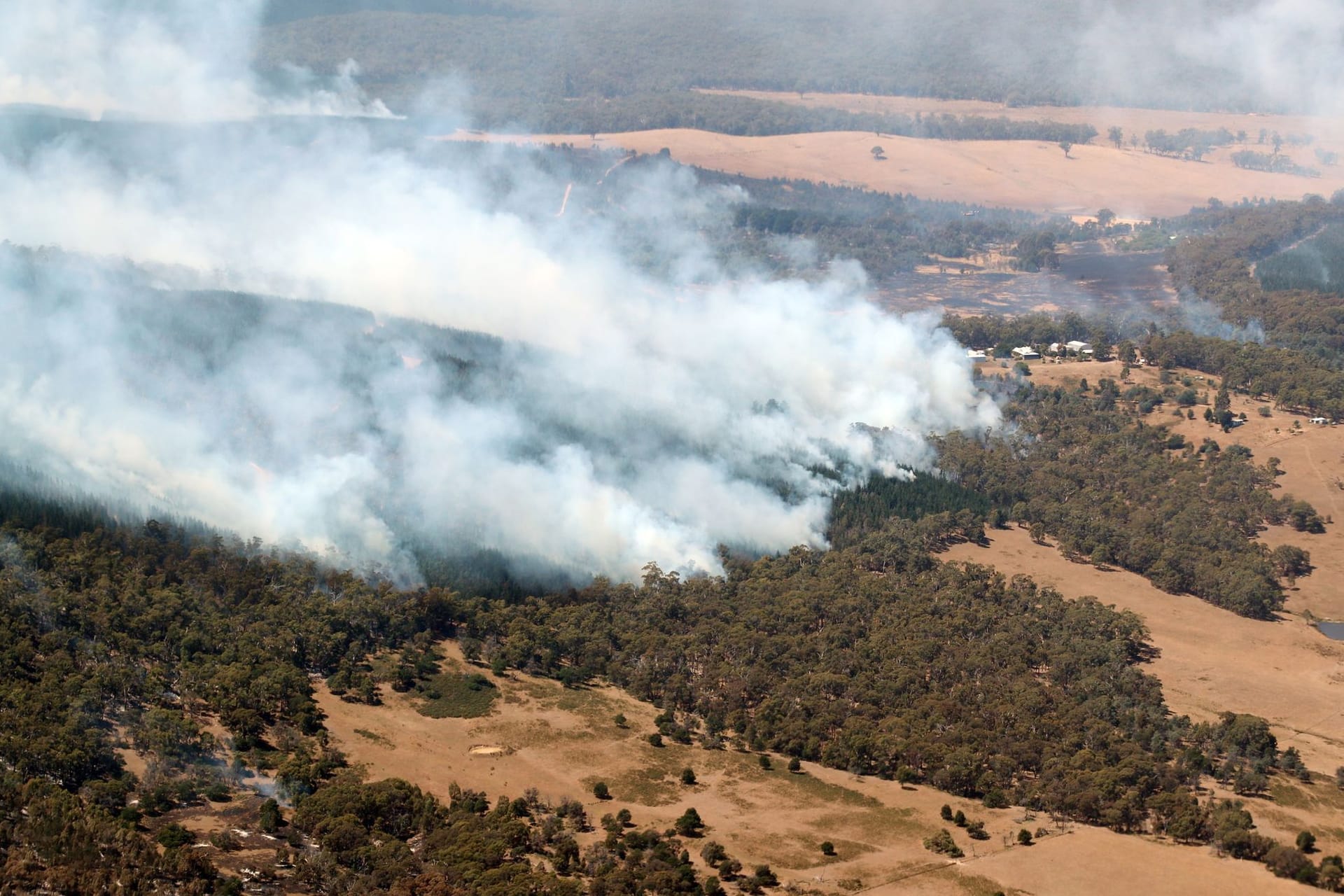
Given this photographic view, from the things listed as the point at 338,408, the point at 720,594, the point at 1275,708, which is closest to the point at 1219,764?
the point at 1275,708

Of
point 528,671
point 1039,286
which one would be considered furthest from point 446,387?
point 1039,286

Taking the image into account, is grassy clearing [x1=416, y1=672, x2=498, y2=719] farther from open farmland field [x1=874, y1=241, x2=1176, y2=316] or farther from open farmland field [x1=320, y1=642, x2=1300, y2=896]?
open farmland field [x1=874, y1=241, x2=1176, y2=316]

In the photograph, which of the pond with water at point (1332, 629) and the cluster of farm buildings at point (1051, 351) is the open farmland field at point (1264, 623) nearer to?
the pond with water at point (1332, 629)

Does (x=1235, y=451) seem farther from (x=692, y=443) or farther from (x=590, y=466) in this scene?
(x=590, y=466)

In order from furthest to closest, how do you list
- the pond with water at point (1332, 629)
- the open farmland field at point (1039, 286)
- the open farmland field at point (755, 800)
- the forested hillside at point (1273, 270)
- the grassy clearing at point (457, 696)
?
the open farmland field at point (1039, 286)
the forested hillside at point (1273, 270)
the pond with water at point (1332, 629)
the grassy clearing at point (457, 696)
the open farmland field at point (755, 800)

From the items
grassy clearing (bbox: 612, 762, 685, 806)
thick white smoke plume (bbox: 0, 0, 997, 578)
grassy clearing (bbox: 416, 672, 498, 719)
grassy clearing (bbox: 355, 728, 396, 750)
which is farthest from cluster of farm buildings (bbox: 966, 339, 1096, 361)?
grassy clearing (bbox: 355, 728, 396, 750)

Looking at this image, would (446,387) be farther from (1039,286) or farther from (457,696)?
(1039,286)

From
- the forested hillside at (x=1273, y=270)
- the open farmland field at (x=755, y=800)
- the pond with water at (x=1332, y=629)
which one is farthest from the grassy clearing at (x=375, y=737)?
the forested hillside at (x=1273, y=270)
